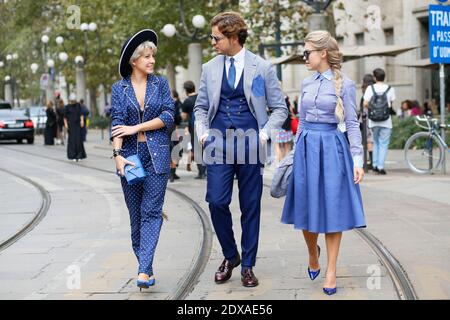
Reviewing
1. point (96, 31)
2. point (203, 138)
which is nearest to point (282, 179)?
point (203, 138)

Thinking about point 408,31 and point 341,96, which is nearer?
point 341,96

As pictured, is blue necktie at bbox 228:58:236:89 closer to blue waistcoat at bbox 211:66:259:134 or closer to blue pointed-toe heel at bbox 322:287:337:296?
blue waistcoat at bbox 211:66:259:134

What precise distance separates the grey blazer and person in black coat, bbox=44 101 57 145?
27484mm

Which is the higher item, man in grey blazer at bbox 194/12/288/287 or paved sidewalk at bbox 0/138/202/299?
man in grey blazer at bbox 194/12/288/287

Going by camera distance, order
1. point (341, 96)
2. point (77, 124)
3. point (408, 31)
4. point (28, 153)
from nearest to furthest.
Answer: point (341, 96) < point (77, 124) < point (28, 153) < point (408, 31)

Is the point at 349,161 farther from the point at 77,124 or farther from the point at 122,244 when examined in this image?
the point at 77,124

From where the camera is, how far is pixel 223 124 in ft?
22.6

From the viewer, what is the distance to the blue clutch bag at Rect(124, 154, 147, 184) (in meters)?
6.67

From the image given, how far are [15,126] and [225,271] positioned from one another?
30.7 metres

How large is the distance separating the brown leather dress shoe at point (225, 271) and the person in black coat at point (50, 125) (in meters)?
27.5

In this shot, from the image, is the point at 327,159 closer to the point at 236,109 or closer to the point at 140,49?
the point at 236,109

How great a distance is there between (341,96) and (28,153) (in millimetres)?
22723

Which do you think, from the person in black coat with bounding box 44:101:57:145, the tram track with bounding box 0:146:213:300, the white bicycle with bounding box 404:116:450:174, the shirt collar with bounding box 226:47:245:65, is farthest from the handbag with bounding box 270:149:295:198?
the person in black coat with bounding box 44:101:57:145
